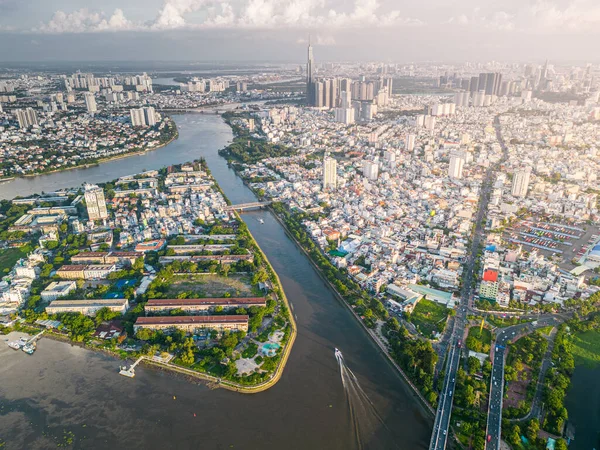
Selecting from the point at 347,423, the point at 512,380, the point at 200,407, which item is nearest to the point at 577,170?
the point at 512,380

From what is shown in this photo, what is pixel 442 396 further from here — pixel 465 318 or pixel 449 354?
pixel 465 318

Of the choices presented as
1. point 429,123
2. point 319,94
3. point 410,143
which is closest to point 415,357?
point 410,143

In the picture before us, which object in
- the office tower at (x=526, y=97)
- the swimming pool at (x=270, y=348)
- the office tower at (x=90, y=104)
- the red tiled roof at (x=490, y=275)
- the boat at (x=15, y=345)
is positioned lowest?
the boat at (x=15, y=345)

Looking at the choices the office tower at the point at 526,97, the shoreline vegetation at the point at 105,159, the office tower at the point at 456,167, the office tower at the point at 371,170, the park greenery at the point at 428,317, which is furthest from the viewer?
the office tower at the point at 526,97

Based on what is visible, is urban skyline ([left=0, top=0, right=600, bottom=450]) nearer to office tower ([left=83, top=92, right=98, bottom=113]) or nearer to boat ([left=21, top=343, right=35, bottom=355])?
boat ([left=21, top=343, right=35, bottom=355])

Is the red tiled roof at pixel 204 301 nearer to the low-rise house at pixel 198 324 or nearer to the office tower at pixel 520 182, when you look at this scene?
the low-rise house at pixel 198 324

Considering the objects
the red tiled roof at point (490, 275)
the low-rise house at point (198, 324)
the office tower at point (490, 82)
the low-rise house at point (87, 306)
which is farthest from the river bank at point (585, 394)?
the office tower at point (490, 82)

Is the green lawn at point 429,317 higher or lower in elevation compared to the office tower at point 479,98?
lower
